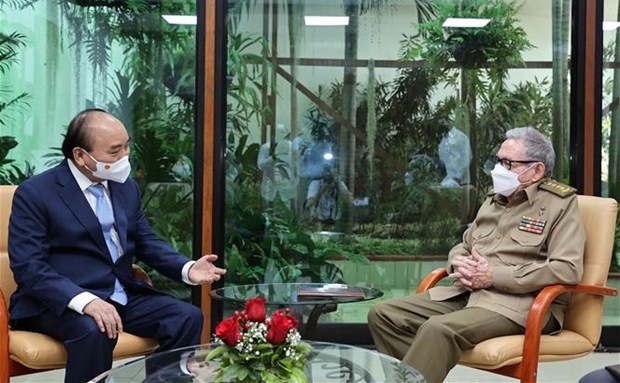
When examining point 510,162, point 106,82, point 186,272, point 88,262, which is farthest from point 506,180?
point 106,82

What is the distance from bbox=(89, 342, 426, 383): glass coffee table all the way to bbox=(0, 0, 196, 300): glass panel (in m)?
2.01

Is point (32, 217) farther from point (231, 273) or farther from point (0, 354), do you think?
point (231, 273)

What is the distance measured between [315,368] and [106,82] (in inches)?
105

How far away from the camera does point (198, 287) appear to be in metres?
4.02

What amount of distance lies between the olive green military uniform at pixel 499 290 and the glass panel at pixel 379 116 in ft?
4.01

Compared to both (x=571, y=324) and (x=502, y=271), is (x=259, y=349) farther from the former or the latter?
(x=571, y=324)

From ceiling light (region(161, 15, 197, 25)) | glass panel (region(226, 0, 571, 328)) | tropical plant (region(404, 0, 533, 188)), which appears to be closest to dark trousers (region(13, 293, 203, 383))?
glass panel (region(226, 0, 571, 328))

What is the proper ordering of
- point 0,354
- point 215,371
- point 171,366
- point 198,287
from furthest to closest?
1. point 198,287
2. point 0,354
3. point 171,366
4. point 215,371

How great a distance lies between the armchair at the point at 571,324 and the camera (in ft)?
7.99

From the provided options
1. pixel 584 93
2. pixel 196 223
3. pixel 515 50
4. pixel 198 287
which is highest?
pixel 515 50

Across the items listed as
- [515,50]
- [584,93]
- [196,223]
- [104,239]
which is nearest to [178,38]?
[196,223]

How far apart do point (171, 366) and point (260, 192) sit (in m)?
2.16

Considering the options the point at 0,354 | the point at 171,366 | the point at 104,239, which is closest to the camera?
the point at 171,366

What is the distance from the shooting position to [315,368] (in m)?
2.07
